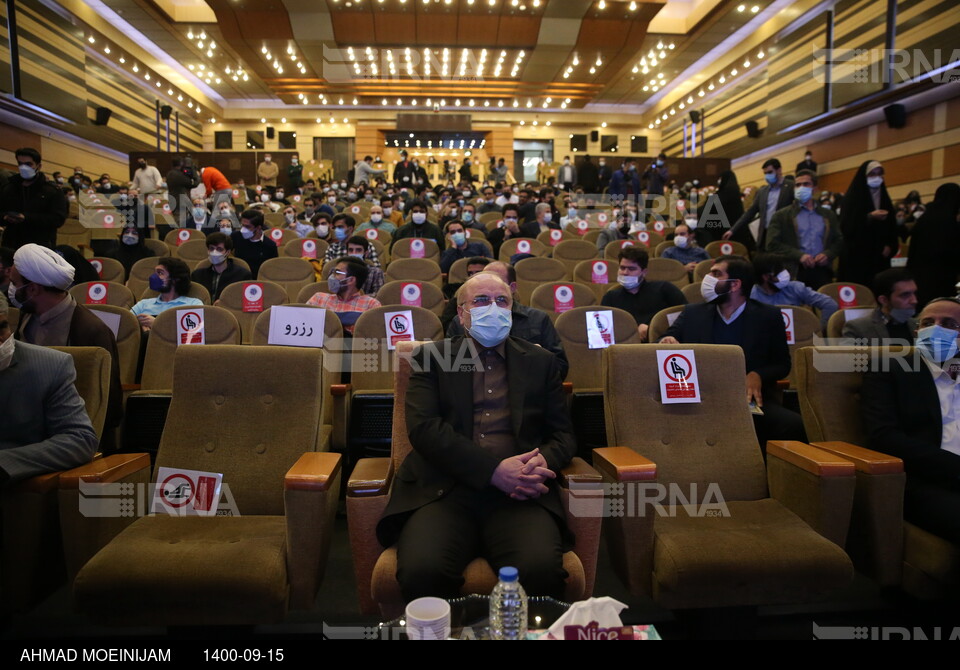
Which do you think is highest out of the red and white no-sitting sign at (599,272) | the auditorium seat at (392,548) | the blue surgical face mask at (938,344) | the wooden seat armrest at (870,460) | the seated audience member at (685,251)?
the seated audience member at (685,251)

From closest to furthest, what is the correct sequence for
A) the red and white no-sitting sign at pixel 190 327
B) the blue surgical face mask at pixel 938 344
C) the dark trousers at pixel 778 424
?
the blue surgical face mask at pixel 938 344, the dark trousers at pixel 778 424, the red and white no-sitting sign at pixel 190 327

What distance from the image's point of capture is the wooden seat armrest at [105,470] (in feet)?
5.99

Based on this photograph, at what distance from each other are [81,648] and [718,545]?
189 centimetres

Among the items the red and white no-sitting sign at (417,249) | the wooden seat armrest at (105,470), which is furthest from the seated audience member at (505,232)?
the wooden seat armrest at (105,470)

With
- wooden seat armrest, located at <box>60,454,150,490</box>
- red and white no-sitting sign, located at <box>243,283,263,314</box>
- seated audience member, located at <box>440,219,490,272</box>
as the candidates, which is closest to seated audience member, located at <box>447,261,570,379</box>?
wooden seat armrest, located at <box>60,454,150,490</box>

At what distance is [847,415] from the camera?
95.6 inches

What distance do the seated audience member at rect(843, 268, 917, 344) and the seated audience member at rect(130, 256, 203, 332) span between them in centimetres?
411

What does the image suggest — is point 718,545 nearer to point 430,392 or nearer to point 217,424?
point 430,392

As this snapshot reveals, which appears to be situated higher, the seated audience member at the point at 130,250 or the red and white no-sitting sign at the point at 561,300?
the seated audience member at the point at 130,250

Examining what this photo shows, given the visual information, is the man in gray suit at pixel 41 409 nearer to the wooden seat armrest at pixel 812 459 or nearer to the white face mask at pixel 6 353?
the white face mask at pixel 6 353

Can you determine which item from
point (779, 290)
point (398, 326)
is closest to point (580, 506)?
point (398, 326)

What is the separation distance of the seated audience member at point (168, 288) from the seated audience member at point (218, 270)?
0.95 m

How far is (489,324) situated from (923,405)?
1.76 meters

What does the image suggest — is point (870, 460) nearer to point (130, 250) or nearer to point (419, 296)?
point (419, 296)
